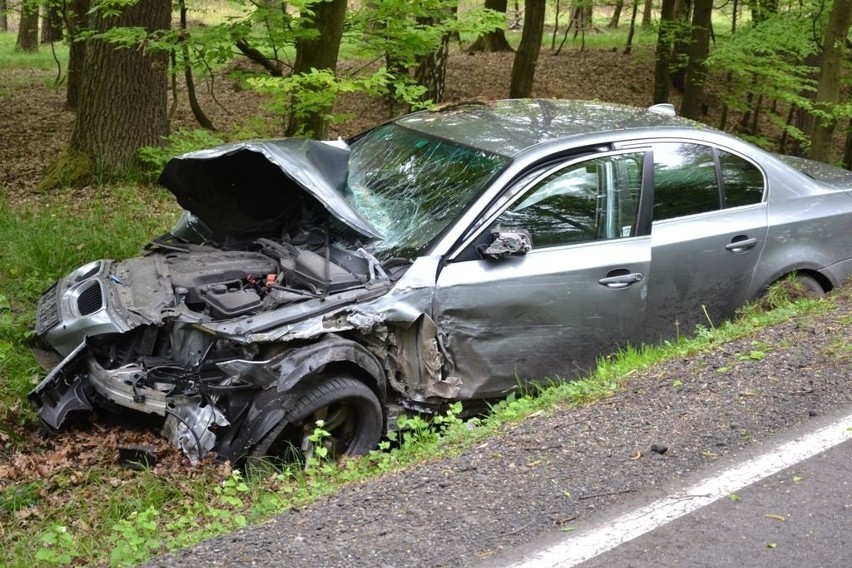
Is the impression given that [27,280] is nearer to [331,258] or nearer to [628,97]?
[331,258]

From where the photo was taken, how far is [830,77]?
9.92m

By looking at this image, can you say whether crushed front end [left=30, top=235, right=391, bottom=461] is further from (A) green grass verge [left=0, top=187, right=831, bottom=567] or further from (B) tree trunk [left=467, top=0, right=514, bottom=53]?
(B) tree trunk [left=467, top=0, right=514, bottom=53]

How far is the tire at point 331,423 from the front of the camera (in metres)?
4.25

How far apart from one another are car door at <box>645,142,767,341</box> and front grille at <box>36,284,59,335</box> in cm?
360

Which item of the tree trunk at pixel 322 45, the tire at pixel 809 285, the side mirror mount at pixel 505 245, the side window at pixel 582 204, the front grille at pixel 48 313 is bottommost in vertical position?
the front grille at pixel 48 313

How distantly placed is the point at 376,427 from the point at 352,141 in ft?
8.20

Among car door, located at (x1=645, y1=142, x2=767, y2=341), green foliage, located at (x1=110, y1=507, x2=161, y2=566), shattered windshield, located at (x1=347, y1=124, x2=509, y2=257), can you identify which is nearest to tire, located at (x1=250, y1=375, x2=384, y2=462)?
green foliage, located at (x1=110, y1=507, x2=161, y2=566)

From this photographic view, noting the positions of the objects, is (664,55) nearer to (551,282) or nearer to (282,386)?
(551,282)

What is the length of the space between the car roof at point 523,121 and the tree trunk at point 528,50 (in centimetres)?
860

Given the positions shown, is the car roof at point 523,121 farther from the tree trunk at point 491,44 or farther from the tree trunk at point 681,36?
the tree trunk at point 491,44

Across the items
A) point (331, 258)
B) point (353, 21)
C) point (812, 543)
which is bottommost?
point (812, 543)

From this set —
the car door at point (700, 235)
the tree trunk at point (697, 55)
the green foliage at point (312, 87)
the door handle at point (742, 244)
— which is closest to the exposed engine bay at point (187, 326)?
the car door at point (700, 235)

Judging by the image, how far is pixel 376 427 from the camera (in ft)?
14.9

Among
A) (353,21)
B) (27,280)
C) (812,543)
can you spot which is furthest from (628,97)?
(812,543)
